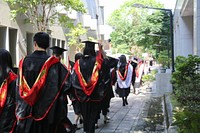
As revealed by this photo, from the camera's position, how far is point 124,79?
1341 cm

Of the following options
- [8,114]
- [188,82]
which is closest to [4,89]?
[8,114]

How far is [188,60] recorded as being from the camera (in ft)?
34.2

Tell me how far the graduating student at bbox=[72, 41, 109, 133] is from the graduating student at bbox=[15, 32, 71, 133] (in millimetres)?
2399

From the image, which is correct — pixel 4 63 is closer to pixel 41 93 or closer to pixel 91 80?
pixel 41 93

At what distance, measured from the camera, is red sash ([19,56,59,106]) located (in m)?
4.56

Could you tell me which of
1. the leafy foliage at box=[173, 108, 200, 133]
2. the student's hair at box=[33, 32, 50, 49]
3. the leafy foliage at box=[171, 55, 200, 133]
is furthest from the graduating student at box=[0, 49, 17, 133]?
the leafy foliage at box=[171, 55, 200, 133]

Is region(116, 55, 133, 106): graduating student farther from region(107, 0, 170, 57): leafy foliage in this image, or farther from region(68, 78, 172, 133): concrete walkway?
region(107, 0, 170, 57): leafy foliage

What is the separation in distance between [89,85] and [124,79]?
6247 millimetres

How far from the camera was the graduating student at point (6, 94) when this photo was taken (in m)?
4.70

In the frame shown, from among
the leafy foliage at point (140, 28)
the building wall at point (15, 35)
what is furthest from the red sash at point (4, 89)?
the leafy foliage at point (140, 28)

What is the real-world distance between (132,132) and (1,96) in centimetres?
410

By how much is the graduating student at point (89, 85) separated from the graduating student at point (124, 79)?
5.79m

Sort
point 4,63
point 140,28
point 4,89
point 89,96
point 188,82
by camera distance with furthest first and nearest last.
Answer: point 140,28 → point 188,82 → point 89,96 → point 4,63 → point 4,89

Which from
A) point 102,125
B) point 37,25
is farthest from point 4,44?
point 102,125
